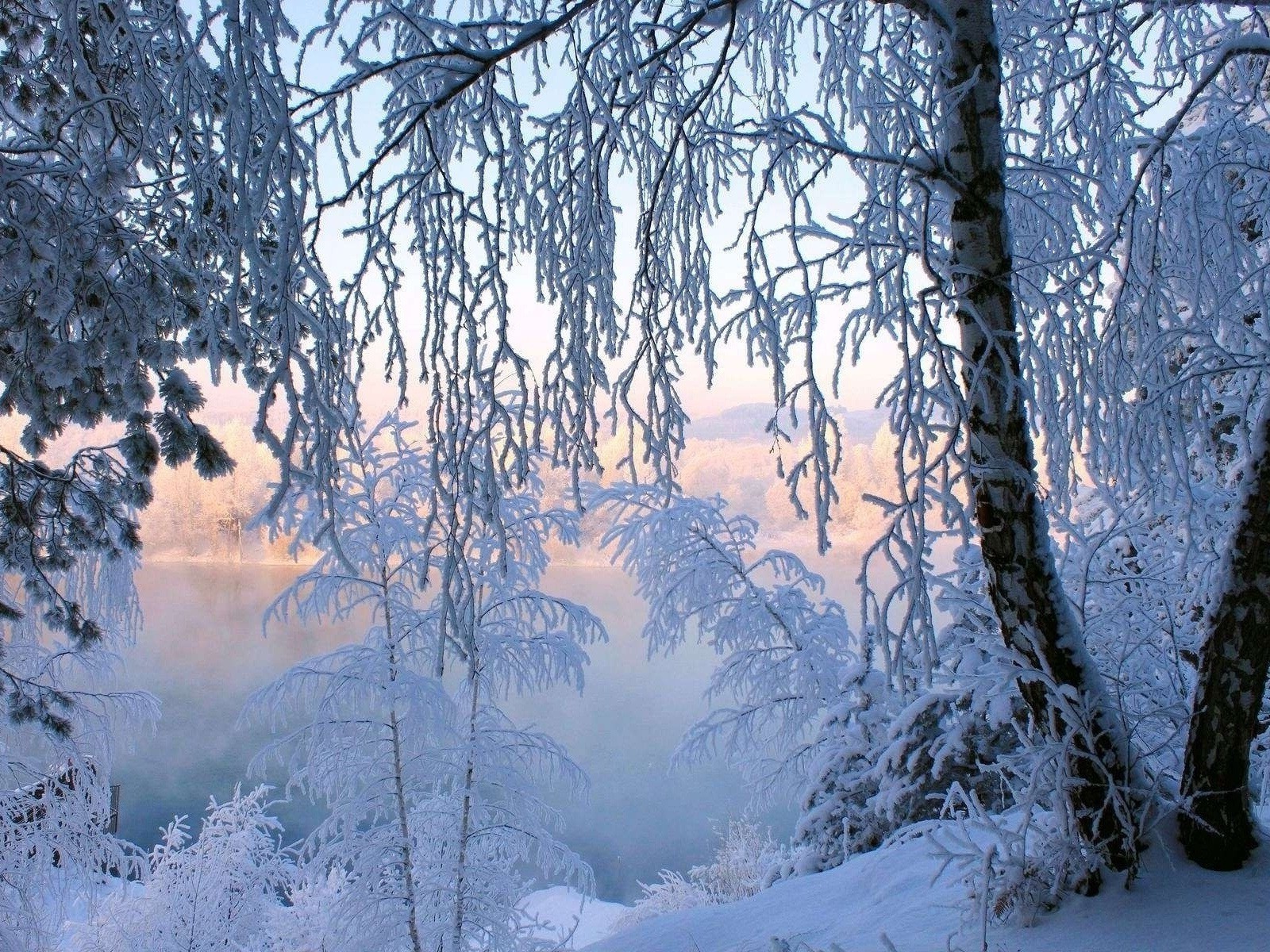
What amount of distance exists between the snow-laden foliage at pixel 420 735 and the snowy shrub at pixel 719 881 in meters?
4.41

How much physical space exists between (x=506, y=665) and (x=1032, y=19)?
4.62 metres

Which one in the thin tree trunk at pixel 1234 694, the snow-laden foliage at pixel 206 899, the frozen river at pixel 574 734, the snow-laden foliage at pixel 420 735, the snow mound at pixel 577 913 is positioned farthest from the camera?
the frozen river at pixel 574 734

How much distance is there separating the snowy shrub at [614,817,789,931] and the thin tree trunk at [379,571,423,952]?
4.75 metres

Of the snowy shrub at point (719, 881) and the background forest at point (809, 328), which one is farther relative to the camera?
the snowy shrub at point (719, 881)

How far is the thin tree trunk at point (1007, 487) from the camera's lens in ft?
6.89

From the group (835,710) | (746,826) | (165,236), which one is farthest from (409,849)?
(746,826)

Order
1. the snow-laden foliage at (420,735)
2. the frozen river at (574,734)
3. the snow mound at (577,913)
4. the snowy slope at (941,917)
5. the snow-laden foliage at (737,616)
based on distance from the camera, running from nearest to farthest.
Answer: the snowy slope at (941,917) → the snow-laden foliage at (420,735) → the snow-laden foliage at (737,616) → the snow mound at (577,913) → the frozen river at (574,734)

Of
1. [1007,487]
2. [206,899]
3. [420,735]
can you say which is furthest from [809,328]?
[206,899]

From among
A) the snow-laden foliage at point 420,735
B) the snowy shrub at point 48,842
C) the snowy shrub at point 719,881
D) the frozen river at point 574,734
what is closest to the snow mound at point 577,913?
the snowy shrub at point 719,881

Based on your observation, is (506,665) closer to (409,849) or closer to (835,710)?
(409,849)

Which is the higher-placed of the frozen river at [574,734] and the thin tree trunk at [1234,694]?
the thin tree trunk at [1234,694]

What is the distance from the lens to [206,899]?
7.09 metres

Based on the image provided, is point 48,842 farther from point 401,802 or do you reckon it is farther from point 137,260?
point 137,260

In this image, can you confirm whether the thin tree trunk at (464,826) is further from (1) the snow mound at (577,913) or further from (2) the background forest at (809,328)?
(1) the snow mound at (577,913)
